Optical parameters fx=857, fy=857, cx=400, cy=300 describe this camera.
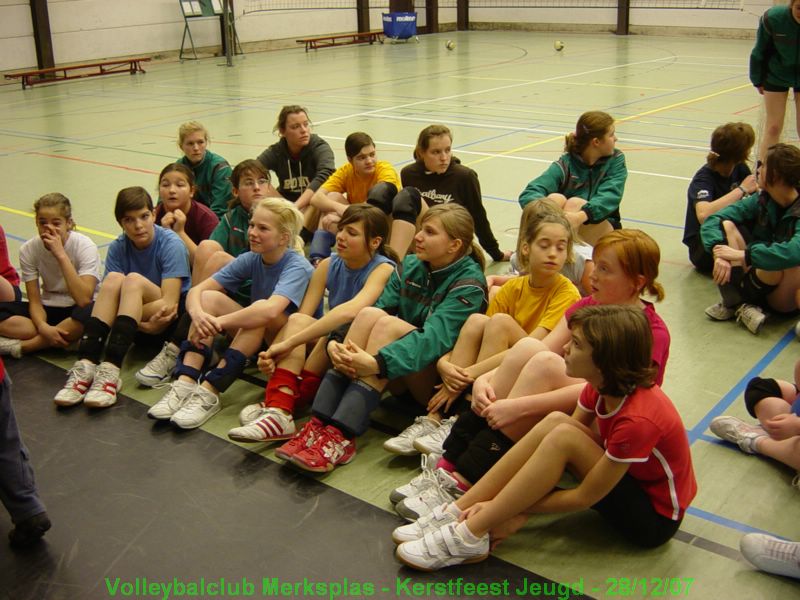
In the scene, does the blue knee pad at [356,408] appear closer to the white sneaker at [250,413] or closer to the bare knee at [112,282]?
the white sneaker at [250,413]

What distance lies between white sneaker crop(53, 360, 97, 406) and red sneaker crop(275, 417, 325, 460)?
1115 millimetres

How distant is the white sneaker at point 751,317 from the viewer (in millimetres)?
4258

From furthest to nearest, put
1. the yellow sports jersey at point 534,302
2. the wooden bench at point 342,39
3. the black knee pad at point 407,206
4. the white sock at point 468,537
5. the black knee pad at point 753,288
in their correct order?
the wooden bench at point 342,39 < the black knee pad at point 407,206 < the black knee pad at point 753,288 < the yellow sports jersey at point 534,302 < the white sock at point 468,537

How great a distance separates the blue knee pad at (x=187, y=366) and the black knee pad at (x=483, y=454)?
142 centimetres

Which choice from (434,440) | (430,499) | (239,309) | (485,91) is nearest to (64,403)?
(239,309)

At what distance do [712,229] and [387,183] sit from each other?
1841 millimetres

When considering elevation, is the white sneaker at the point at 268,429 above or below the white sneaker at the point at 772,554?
above

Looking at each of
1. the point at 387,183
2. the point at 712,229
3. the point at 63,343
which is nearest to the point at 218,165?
the point at 387,183

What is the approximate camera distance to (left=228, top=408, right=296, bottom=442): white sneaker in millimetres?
3275

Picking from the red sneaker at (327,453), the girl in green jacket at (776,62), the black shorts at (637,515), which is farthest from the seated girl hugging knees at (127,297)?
the girl in green jacket at (776,62)

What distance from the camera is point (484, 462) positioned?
2.85 meters

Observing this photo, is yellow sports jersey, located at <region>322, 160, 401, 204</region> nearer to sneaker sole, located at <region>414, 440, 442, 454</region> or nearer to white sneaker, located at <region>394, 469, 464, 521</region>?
sneaker sole, located at <region>414, 440, 442, 454</region>

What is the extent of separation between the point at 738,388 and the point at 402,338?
5.01ft

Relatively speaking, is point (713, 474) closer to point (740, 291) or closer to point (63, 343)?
point (740, 291)
